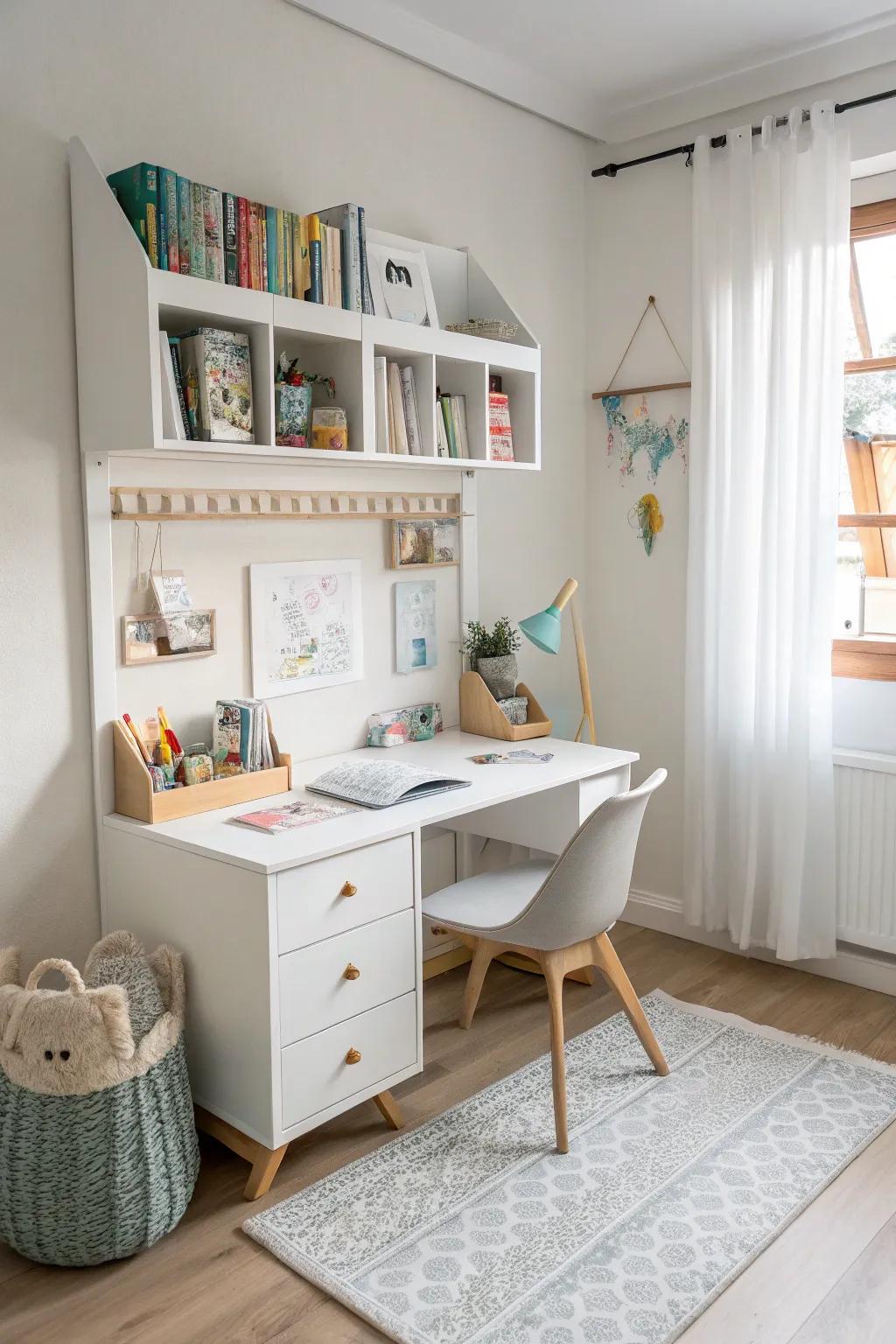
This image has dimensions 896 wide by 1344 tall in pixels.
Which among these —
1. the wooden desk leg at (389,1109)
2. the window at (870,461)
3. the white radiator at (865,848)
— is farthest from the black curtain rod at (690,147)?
the wooden desk leg at (389,1109)

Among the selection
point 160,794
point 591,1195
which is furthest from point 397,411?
point 591,1195

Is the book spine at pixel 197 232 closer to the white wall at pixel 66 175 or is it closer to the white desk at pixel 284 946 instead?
the white wall at pixel 66 175

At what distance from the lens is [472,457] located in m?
→ 2.87

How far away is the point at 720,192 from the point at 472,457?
1.15 m

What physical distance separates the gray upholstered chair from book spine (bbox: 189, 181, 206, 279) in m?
1.34

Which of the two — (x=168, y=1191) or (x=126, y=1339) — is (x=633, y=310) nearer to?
(x=168, y=1191)

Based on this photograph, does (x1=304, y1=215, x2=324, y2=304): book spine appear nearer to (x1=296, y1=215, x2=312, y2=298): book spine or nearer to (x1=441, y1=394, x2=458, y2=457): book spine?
(x1=296, y1=215, x2=312, y2=298): book spine

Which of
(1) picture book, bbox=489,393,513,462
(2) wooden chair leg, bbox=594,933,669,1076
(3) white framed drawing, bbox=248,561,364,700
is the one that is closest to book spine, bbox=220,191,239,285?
(3) white framed drawing, bbox=248,561,364,700

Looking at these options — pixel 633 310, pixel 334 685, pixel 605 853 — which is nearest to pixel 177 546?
pixel 334 685

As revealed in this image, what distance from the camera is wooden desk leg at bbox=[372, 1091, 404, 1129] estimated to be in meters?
2.34

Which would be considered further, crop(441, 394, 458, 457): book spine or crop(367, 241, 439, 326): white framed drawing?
crop(441, 394, 458, 457): book spine

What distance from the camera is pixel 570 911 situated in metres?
2.29

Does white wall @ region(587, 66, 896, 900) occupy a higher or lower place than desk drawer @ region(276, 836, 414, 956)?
higher

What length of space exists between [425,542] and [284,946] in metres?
1.38
